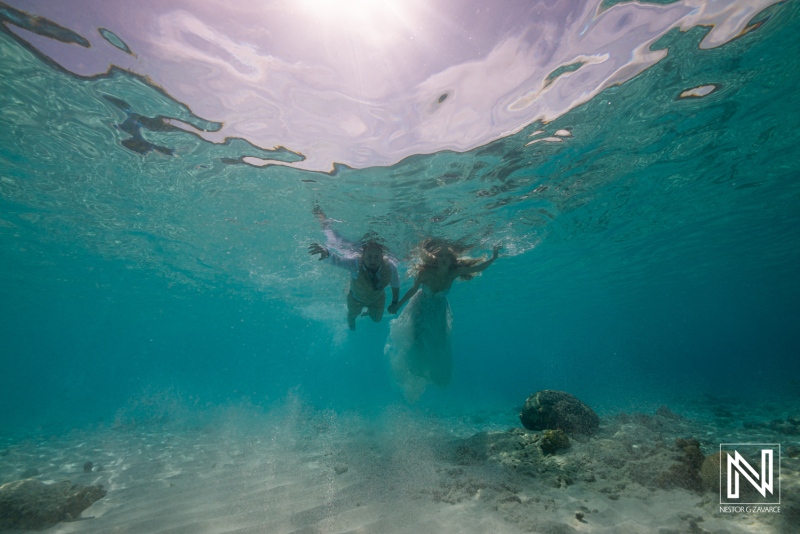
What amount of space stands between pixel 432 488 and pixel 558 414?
4736mm

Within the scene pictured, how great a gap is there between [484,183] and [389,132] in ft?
15.5

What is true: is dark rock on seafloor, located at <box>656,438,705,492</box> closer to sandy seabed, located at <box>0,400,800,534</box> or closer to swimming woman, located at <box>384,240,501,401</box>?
sandy seabed, located at <box>0,400,800,534</box>

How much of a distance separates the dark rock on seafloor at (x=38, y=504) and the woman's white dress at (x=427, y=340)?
9.89m

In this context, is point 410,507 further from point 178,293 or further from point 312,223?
point 178,293

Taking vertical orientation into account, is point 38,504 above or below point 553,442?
below

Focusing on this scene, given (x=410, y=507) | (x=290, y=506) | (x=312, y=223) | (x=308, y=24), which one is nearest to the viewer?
(x=410, y=507)

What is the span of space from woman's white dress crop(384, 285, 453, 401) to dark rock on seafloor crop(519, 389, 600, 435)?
438 centimetres

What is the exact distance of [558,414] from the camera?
877 centimetres

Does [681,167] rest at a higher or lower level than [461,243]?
higher

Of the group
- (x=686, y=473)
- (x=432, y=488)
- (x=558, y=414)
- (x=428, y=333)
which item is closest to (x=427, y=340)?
(x=428, y=333)

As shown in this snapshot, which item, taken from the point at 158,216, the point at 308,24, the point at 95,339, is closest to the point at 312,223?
the point at 158,216

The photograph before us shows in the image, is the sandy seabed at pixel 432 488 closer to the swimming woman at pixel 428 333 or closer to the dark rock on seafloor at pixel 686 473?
the dark rock on seafloor at pixel 686 473

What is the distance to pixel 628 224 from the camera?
18.6 metres

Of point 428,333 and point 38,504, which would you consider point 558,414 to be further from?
point 38,504
